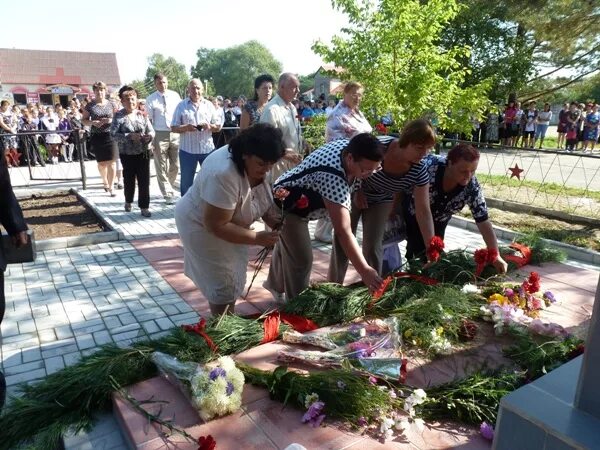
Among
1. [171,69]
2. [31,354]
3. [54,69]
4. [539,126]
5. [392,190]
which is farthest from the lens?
[171,69]

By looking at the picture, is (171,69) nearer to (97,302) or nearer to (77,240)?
(77,240)

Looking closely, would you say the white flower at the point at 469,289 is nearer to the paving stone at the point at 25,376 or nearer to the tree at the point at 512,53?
the paving stone at the point at 25,376

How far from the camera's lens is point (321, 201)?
310 centimetres

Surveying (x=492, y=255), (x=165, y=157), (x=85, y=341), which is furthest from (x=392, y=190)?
(x=165, y=157)

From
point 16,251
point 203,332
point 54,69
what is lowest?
point 203,332

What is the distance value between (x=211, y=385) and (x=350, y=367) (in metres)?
0.67

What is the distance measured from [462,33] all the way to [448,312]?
18.1 metres

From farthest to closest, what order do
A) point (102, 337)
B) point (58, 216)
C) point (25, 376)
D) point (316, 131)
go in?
1. point (316, 131)
2. point (58, 216)
3. point (102, 337)
4. point (25, 376)

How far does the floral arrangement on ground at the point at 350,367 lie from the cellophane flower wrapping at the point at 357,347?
0.04 meters

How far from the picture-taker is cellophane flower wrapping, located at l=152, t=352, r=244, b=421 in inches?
77.3

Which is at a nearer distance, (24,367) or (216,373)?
(216,373)

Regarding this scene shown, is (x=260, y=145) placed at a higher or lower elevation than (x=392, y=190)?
higher

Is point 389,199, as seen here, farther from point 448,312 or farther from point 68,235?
point 68,235

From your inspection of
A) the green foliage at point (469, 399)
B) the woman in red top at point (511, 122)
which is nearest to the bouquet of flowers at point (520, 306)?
the green foliage at point (469, 399)
